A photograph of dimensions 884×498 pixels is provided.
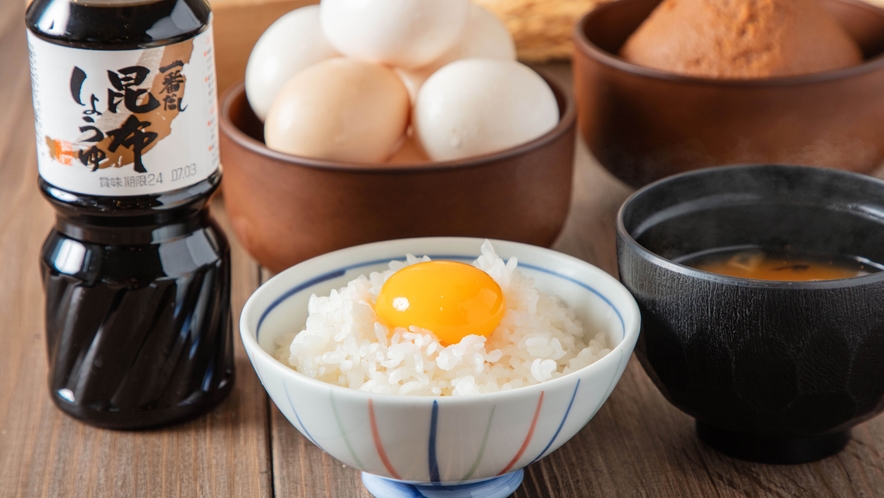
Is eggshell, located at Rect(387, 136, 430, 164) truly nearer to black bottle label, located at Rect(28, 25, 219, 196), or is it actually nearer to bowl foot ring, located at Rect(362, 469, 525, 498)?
black bottle label, located at Rect(28, 25, 219, 196)

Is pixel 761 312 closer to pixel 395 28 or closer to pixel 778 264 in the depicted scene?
pixel 778 264

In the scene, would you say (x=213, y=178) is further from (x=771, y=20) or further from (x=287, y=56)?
(x=771, y=20)

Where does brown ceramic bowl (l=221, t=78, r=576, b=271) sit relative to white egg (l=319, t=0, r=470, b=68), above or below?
below

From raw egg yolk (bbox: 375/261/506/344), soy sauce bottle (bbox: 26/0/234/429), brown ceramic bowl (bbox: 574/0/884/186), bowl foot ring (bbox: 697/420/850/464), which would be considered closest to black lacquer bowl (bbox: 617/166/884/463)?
bowl foot ring (bbox: 697/420/850/464)

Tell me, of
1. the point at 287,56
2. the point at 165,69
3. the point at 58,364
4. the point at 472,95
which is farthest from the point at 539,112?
the point at 58,364

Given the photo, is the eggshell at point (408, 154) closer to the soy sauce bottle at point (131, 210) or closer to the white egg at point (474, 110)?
the white egg at point (474, 110)

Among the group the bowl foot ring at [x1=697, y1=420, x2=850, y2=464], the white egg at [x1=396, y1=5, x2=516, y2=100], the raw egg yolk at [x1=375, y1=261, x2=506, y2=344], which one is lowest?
the bowl foot ring at [x1=697, y1=420, x2=850, y2=464]
